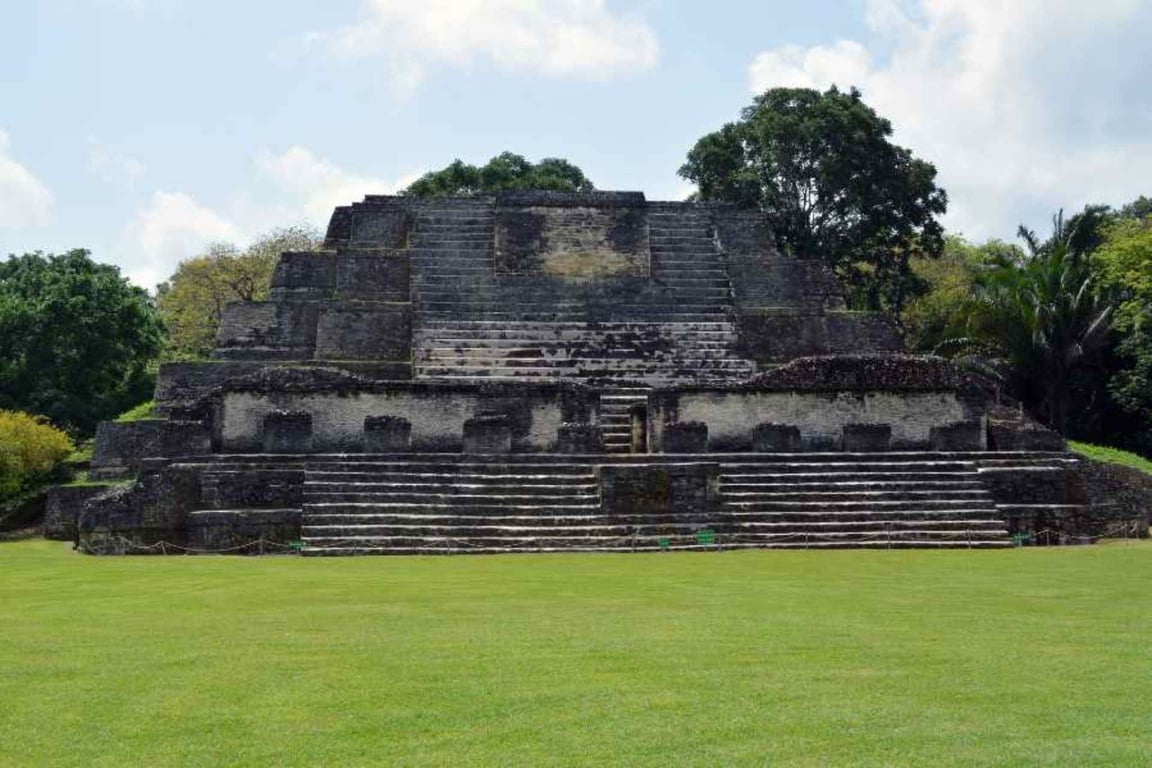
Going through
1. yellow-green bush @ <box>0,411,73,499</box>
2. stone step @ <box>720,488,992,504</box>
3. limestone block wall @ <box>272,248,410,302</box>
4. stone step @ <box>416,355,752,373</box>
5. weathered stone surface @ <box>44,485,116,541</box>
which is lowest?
weathered stone surface @ <box>44,485,116,541</box>

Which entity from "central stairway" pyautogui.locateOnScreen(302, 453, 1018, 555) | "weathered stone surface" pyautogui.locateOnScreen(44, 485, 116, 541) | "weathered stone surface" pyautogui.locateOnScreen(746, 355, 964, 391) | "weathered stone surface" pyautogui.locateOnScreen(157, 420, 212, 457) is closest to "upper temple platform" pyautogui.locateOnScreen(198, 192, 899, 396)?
"weathered stone surface" pyautogui.locateOnScreen(746, 355, 964, 391)

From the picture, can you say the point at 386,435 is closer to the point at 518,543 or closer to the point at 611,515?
the point at 518,543

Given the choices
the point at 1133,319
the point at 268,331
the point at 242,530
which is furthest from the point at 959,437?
the point at 1133,319

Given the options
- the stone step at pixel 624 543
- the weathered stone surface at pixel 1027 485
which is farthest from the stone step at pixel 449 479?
the weathered stone surface at pixel 1027 485

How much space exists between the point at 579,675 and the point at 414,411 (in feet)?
39.9

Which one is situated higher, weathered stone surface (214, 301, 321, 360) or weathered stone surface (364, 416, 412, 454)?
weathered stone surface (214, 301, 321, 360)

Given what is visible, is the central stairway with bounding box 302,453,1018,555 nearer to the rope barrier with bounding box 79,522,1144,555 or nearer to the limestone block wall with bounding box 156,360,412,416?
the rope barrier with bounding box 79,522,1144,555

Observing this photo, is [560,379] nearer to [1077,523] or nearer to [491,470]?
[491,470]

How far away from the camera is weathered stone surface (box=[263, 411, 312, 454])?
657 inches

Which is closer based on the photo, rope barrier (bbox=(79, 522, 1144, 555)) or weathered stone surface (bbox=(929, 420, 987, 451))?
rope barrier (bbox=(79, 522, 1144, 555))

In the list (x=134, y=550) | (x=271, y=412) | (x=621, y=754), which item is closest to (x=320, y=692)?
(x=621, y=754)

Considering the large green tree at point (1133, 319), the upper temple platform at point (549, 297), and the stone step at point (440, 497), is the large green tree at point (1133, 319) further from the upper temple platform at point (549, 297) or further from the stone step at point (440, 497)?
the stone step at point (440, 497)

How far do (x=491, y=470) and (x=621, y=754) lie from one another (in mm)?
11750

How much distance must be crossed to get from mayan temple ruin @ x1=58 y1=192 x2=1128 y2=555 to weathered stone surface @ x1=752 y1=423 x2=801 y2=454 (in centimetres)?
3
